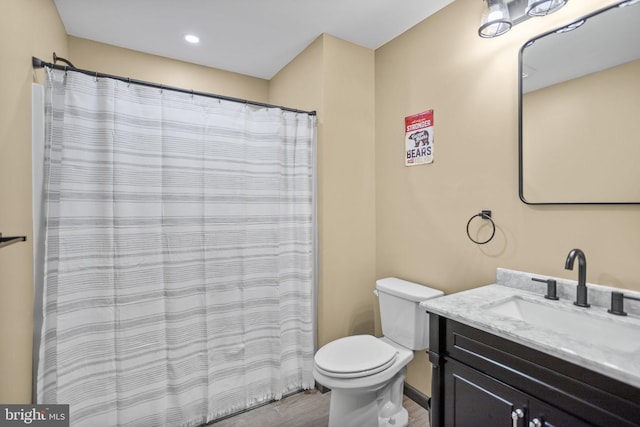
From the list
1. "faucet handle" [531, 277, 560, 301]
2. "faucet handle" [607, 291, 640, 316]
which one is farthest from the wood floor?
"faucet handle" [607, 291, 640, 316]

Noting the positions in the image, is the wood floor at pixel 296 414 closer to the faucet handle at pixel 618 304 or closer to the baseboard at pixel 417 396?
the baseboard at pixel 417 396

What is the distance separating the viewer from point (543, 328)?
3.29 feet

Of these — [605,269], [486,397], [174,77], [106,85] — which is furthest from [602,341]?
[174,77]

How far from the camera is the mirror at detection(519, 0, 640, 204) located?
3.74 ft

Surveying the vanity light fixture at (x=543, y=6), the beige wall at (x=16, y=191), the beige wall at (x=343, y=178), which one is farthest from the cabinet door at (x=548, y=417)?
the beige wall at (x=16, y=191)

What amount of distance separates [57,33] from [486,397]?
116 inches

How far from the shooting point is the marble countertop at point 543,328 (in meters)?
0.79

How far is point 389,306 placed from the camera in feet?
6.22

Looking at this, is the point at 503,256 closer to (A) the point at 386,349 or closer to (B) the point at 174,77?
(A) the point at 386,349

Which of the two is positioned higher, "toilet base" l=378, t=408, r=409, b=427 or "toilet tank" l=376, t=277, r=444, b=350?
"toilet tank" l=376, t=277, r=444, b=350

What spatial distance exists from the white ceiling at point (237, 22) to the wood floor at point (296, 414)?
8.21 ft

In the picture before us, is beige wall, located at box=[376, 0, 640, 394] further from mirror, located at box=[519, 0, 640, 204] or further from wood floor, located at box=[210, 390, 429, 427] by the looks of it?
wood floor, located at box=[210, 390, 429, 427]
